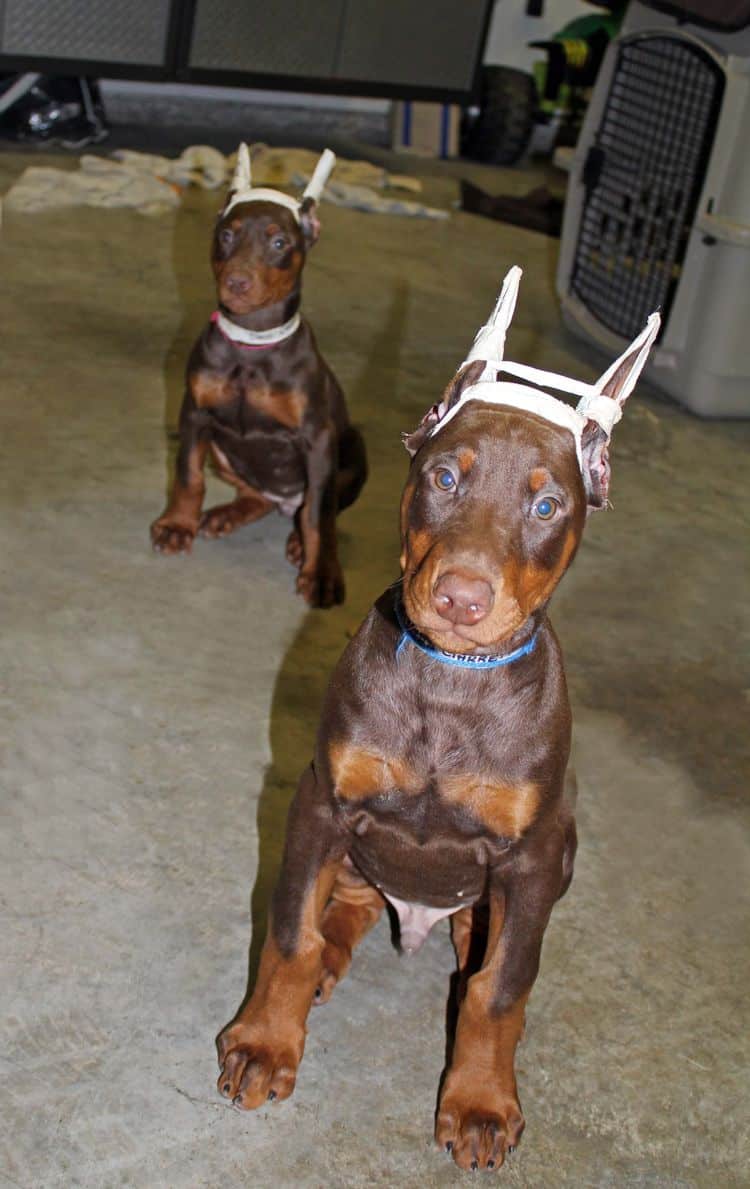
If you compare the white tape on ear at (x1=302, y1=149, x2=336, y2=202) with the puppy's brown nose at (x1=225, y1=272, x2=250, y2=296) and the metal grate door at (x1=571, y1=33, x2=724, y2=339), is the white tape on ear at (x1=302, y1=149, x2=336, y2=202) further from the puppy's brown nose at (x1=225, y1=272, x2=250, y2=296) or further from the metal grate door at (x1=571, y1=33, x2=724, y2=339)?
the metal grate door at (x1=571, y1=33, x2=724, y2=339)

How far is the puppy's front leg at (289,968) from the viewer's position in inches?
92.5

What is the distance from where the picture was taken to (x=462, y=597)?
6.17ft

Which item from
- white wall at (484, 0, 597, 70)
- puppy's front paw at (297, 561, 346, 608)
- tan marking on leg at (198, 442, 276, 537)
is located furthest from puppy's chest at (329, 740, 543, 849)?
white wall at (484, 0, 597, 70)

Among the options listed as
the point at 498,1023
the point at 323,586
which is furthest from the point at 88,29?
the point at 498,1023

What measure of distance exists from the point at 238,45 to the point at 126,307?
10.2 feet

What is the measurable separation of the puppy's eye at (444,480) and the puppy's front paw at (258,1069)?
1089mm

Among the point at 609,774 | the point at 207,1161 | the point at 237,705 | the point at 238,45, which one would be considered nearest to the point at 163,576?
the point at 237,705

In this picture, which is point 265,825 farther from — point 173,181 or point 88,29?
point 88,29

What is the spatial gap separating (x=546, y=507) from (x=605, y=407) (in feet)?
0.68

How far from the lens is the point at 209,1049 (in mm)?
2510

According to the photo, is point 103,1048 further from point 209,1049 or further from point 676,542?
point 676,542

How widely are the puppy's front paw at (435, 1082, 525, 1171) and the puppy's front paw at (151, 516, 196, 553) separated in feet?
7.57

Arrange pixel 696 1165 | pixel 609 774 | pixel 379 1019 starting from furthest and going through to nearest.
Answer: pixel 609 774 → pixel 379 1019 → pixel 696 1165

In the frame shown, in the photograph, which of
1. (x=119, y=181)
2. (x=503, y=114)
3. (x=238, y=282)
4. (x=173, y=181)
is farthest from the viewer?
(x=503, y=114)
